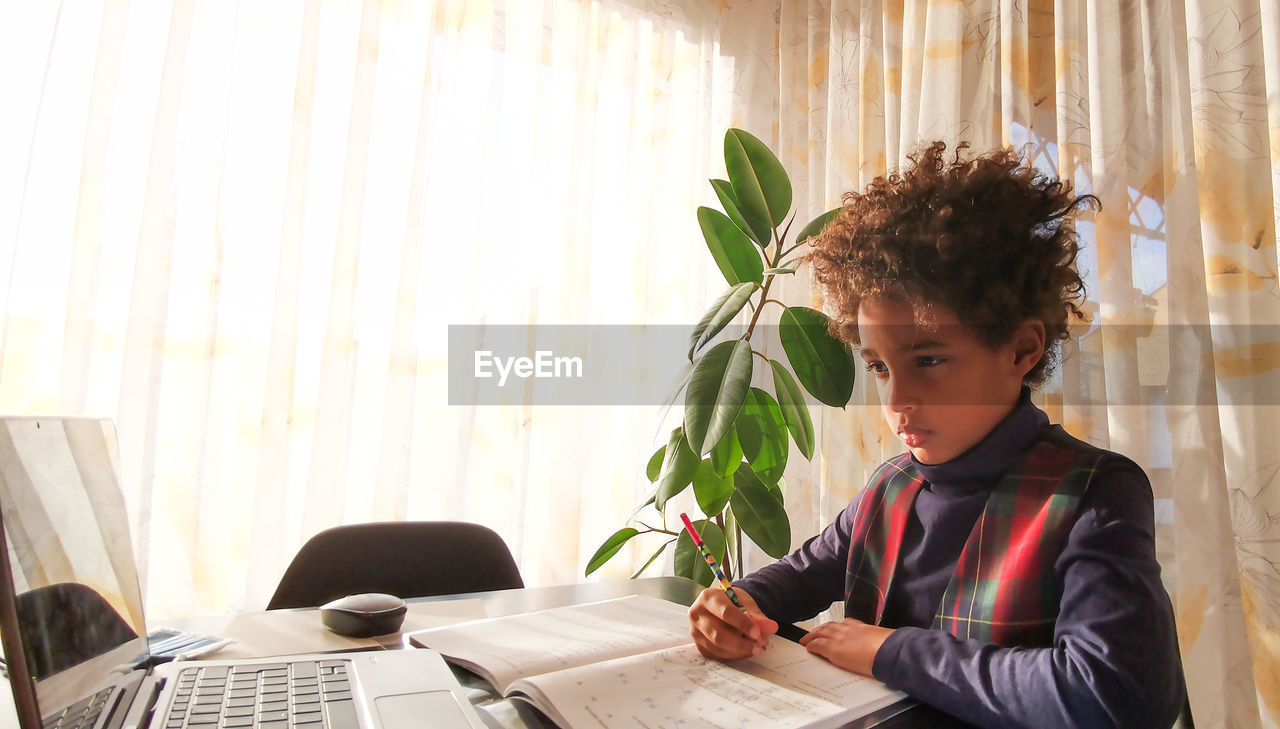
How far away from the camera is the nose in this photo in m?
0.82

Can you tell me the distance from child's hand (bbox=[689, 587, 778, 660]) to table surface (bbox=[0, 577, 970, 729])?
0.14m

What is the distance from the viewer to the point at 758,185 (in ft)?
5.16

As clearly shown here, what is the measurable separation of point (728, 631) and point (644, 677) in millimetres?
100

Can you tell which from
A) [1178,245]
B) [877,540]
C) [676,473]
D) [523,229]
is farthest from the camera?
[523,229]

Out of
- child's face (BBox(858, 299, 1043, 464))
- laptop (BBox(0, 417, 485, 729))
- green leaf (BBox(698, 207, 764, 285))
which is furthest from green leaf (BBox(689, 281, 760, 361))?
laptop (BBox(0, 417, 485, 729))

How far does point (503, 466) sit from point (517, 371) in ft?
0.83

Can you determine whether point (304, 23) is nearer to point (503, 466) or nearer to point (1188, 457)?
point (503, 466)

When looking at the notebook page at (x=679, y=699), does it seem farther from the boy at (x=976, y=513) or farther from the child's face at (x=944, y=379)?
the child's face at (x=944, y=379)

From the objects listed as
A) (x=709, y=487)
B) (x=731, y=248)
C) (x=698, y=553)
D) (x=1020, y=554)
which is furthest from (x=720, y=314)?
(x=1020, y=554)

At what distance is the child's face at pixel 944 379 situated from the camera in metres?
0.80

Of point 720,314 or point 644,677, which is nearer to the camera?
point 644,677

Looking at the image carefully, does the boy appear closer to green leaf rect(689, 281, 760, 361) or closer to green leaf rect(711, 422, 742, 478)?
green leaf rect(689, 281, 760, 361)

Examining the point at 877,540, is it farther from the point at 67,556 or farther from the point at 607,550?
the point at 607,550

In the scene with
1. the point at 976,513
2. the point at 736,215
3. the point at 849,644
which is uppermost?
the point at 736,215
